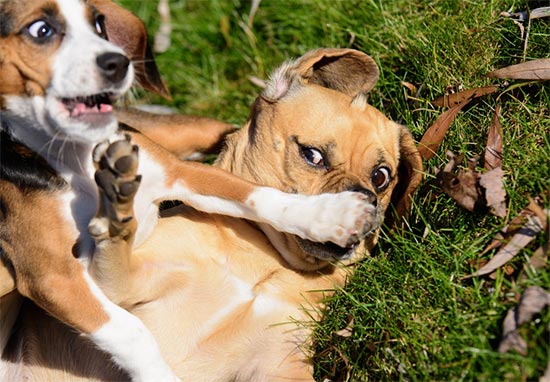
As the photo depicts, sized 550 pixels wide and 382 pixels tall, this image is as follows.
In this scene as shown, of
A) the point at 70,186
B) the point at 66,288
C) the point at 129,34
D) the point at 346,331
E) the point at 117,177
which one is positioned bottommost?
the point at 346,331

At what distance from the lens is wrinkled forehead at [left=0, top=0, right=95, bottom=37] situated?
12.5 feet

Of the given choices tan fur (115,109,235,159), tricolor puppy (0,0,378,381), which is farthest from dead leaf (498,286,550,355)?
tan fur (115,109,235,159)

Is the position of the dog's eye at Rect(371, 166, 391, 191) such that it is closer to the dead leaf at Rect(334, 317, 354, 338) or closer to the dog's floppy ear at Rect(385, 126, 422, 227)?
the dog's floppy ear at Rect(385, 126, 422, 227)

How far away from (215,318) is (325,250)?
0.69 m

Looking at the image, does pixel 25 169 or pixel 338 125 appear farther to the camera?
pixel 338 125

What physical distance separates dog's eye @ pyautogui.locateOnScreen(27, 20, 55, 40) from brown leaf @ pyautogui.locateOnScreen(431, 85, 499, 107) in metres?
2.18

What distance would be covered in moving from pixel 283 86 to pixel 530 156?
142cm

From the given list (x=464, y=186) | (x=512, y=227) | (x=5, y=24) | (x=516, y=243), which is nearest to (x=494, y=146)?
(x=464, y=186)

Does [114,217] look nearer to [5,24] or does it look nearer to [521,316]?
[5,24]

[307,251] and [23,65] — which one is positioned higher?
[23,65]

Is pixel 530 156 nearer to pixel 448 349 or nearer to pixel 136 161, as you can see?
pixel 448 349

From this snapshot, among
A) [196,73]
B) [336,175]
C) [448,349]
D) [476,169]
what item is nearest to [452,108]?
[476,169]

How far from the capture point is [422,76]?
5078 millimetres

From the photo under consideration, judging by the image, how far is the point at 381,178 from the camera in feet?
14.9
